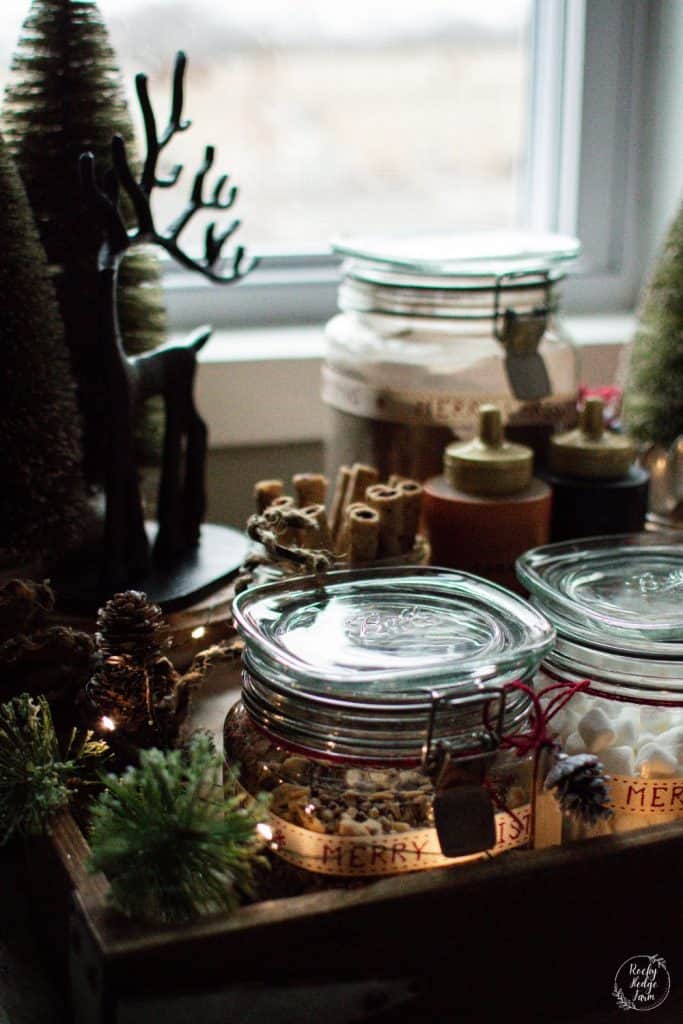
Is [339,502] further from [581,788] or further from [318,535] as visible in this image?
[581,788]

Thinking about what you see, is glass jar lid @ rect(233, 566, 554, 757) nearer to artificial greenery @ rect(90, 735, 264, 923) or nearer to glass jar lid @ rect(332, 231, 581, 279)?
artificial greenery @ rect(90, 735, 264, 923)

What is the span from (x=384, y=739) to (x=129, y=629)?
152 millimetres

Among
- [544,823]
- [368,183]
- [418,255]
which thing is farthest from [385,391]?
[368,183]

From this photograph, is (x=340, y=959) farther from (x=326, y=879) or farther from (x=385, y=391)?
(x=385, y=391)

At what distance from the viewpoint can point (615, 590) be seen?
651 mm

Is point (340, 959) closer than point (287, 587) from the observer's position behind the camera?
Yes

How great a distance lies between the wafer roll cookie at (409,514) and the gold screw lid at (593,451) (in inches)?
A: 4.9

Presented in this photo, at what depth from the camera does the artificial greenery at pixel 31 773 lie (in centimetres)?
56

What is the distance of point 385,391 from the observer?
840 millimetres

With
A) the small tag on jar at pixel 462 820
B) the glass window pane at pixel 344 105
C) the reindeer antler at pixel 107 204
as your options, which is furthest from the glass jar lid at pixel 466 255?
the small tag on jar at pixel 462 820

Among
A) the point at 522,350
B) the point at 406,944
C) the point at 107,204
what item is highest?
the point at 107,204

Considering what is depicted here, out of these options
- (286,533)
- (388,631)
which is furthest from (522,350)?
(388,631)

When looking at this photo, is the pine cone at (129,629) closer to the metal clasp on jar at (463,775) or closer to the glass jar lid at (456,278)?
the metal clasp on jar at (463,775)

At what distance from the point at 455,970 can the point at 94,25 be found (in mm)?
596
